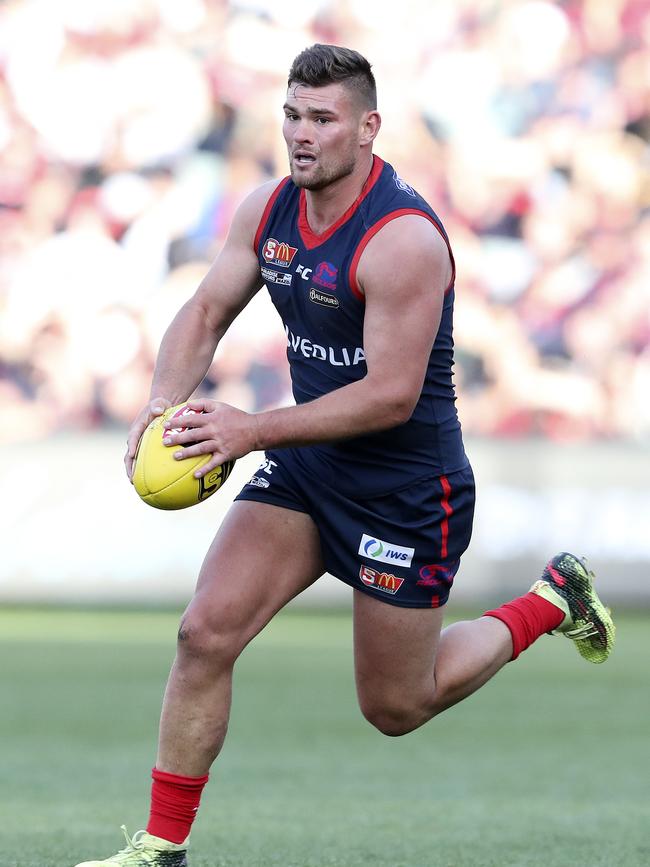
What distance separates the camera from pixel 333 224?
4535mm

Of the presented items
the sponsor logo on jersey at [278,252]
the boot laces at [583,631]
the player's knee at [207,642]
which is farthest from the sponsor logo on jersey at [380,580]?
the boot laces at [583,631]

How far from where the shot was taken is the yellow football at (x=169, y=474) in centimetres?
420

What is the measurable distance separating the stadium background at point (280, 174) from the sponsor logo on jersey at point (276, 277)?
923cm

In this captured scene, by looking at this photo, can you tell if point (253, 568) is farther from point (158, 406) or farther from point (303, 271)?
point (303, 271)

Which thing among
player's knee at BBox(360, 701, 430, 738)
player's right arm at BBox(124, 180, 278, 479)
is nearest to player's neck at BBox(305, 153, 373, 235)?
player's right arm at BBox(124, 180, 278, 479)

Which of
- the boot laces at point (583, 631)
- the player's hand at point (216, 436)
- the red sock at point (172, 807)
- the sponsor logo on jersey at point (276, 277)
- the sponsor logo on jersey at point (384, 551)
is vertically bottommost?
the red sock at point (172, 807)

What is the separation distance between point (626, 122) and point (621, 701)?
824 centimetres

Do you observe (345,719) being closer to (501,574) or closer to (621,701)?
(621,701)

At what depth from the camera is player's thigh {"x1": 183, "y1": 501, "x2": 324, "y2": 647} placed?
Answer: 444 cm

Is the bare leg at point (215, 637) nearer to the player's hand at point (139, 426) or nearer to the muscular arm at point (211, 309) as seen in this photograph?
the player's hand at point (139, 426)

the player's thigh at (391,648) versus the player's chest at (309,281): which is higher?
the player's chest at (309,281)

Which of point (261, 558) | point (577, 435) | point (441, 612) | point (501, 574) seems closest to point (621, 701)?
point (501, 574)

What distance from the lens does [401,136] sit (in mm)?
15227

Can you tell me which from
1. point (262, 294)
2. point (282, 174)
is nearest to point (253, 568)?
point (262, 294)
